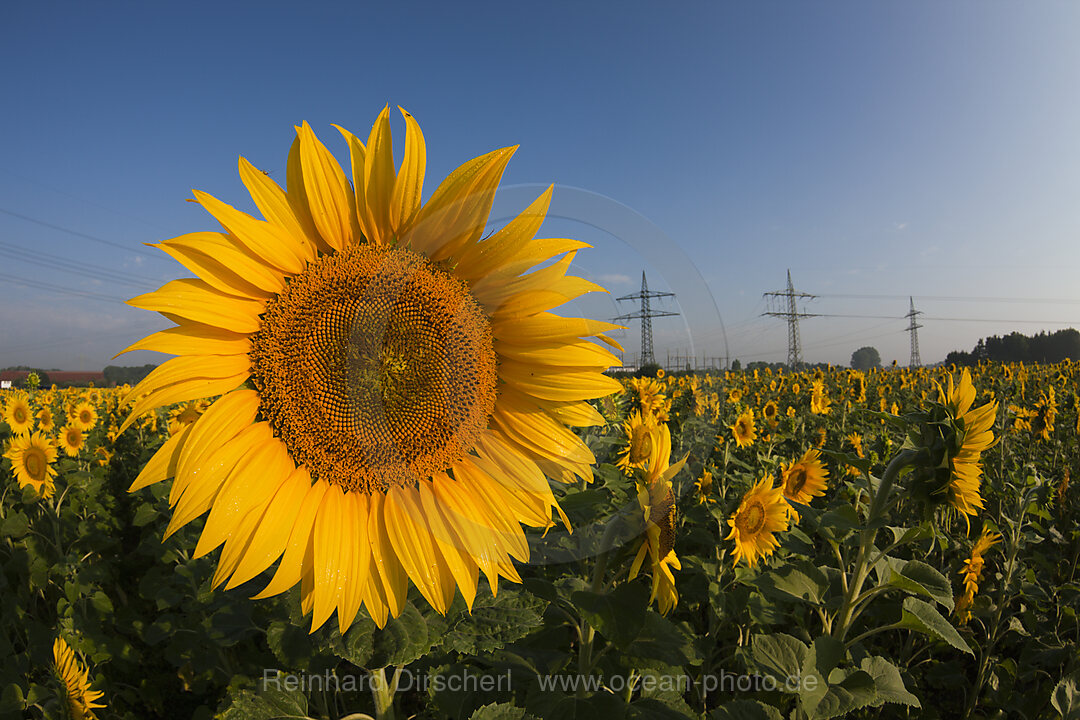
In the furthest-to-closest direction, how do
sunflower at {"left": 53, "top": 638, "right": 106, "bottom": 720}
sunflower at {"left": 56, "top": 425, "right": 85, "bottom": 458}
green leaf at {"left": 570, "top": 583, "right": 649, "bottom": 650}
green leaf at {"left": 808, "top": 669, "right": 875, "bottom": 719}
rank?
1. sunflower at {"left": 56, "top": 425, "right": 85, "bottom": 458}
2. sunflower at {"left": 53, "top": 638, "right": 106, "bottom": 720}
3. green leaf at {"left": 808, "top": 669, "right": 875, "bottom": 719}
4. green leaf at {"left": 570, "top": 583, "right": 649, "bottom": 650}

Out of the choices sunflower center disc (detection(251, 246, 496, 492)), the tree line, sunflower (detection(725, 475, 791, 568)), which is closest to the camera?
sunflower center disc (detection(251, 246, 496, 492))

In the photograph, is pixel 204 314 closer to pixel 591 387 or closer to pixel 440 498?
pixel 440 498

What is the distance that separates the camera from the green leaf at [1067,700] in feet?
8.31

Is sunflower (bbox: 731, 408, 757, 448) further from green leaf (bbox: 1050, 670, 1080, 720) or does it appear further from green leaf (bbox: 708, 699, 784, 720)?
green leaf (bbox: 708, 699, 784, 720)

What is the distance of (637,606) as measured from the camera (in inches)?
58.4

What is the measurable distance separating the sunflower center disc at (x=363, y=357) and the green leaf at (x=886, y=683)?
2.27 m

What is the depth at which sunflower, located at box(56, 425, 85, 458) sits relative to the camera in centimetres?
684

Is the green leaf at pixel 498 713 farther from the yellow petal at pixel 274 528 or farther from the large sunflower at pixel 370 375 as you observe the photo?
the yellow petal at pixel 274 528

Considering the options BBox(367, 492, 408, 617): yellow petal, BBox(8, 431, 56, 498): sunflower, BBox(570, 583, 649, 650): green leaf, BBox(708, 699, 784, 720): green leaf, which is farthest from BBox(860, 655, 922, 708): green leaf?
BBox(8, 431, 56, 498): sunflower

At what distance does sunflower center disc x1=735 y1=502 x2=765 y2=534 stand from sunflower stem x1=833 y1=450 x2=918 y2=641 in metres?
0.99

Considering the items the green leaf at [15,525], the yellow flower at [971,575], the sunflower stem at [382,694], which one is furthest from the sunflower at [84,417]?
the yellow flower at [971,575]

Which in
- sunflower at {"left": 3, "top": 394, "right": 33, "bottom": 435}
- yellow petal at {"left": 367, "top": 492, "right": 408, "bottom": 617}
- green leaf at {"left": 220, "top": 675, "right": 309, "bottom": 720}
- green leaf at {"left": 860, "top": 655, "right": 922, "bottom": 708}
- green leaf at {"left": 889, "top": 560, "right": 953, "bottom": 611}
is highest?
sunflower at {"left": 3, "top": 394, "right": 33, "bottom": 435}

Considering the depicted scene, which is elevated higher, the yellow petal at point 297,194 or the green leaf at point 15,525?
the yellow petal at point 297,194

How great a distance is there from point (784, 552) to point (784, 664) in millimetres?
2290
